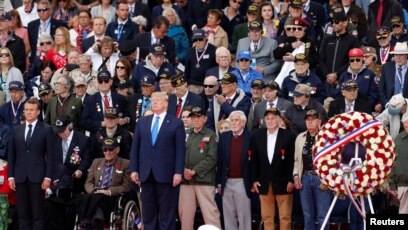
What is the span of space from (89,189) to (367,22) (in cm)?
713

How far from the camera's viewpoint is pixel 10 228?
22.8 meters

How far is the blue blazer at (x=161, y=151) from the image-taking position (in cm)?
2133

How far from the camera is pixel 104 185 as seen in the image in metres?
22.5

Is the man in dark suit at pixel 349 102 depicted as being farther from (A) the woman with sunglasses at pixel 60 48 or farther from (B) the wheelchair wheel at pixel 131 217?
(A) the woman with sunglasses at pixel 60 48

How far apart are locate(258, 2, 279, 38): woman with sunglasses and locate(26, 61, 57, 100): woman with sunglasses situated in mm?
3934

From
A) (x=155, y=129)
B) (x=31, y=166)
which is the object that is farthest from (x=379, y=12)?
(x=31, y=166)

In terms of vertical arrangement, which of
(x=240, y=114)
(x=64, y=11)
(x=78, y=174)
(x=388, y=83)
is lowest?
(x=78, y=174)

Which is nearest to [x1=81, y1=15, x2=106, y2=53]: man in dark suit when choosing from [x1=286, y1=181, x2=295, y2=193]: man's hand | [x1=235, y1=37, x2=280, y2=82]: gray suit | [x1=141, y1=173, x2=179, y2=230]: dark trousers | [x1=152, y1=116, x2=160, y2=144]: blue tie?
[x1=235, y1=37, x2=280, y2=82]: gray suit

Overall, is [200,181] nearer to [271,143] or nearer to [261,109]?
[271,143]

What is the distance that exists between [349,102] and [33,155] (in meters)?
5.02

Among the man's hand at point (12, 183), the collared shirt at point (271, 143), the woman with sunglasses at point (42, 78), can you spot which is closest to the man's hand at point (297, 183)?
the collared shirt at point (271, 143)

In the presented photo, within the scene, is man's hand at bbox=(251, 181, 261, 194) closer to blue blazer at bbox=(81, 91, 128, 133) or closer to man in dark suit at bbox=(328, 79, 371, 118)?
man in dark suit at bbox=(328, 79, 371, 118)

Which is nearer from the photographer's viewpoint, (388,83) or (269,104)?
(269,104)

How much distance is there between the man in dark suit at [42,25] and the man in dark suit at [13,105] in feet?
10.2
